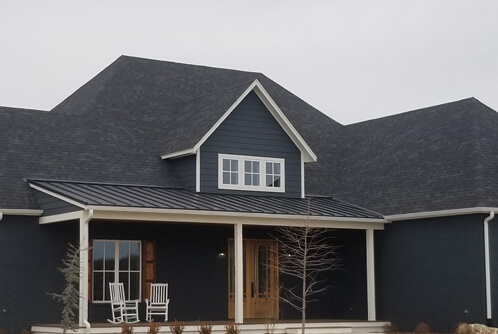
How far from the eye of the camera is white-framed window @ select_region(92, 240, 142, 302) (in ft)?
72.3

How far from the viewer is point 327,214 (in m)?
23.0

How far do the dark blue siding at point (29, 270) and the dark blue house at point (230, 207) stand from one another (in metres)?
0.03

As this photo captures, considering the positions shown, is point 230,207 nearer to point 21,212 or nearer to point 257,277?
point 257,277

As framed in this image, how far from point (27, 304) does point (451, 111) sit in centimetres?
1228

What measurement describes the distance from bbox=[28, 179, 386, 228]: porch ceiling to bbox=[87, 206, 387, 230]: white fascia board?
29 mm

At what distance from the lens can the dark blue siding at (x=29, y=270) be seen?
68.1 ft

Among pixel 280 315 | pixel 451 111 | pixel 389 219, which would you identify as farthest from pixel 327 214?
pixel 451 111

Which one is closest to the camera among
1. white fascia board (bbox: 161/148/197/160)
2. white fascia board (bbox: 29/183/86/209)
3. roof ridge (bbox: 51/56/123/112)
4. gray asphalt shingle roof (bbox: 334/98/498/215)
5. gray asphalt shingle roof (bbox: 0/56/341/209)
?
white fascia board (bbox: 29/183/86/209)

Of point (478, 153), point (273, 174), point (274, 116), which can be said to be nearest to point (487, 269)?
point (478, 153)

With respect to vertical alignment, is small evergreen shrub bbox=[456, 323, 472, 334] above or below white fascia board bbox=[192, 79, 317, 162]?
below

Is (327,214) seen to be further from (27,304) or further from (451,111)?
(27,304)

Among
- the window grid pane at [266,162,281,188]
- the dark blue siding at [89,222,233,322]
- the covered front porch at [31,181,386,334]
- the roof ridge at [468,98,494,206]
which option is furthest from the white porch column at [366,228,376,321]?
the dark blue siding at [89,222,233,322]

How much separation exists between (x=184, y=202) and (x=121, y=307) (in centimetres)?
279

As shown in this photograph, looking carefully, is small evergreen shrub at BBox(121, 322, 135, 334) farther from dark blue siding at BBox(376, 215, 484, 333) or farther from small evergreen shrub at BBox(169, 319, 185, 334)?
dark blue siding at BBox(376, 215, 484, 333)
